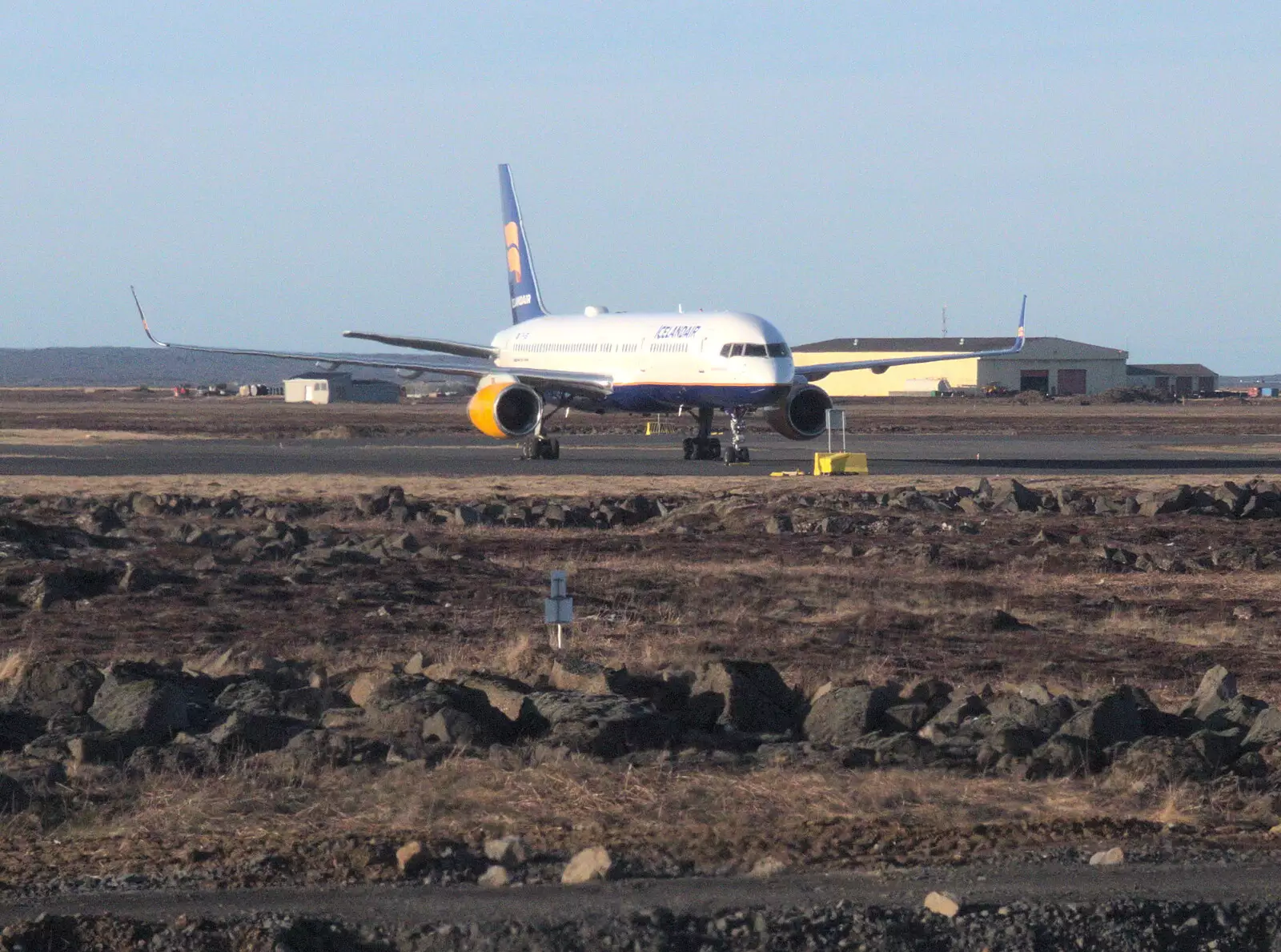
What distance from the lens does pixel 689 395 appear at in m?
41.2

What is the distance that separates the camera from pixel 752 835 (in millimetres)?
7910

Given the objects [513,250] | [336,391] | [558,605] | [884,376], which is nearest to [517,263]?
[513,250]

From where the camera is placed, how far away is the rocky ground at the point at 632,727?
7340mm

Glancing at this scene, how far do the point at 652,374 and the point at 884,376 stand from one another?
105m

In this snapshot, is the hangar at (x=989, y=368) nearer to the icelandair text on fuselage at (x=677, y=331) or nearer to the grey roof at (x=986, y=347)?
the grey roof at (x=986, y=347)

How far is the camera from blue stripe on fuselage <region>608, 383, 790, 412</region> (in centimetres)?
3994

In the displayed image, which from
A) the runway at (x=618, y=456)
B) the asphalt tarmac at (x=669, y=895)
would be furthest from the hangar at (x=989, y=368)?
the asphalt tarmac at (x=669, y=895)

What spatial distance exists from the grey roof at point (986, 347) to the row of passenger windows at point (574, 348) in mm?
92473

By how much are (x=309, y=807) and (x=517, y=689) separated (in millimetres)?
2899

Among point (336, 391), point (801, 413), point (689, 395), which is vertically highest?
point (689, 395)

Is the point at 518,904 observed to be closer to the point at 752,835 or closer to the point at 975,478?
the point at 752,835

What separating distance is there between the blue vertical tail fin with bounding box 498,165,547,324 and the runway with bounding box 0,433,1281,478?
14.4 feet

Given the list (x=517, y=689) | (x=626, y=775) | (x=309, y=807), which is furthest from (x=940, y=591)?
(x=309, y=807)

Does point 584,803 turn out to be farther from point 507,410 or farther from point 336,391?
point 336,391
